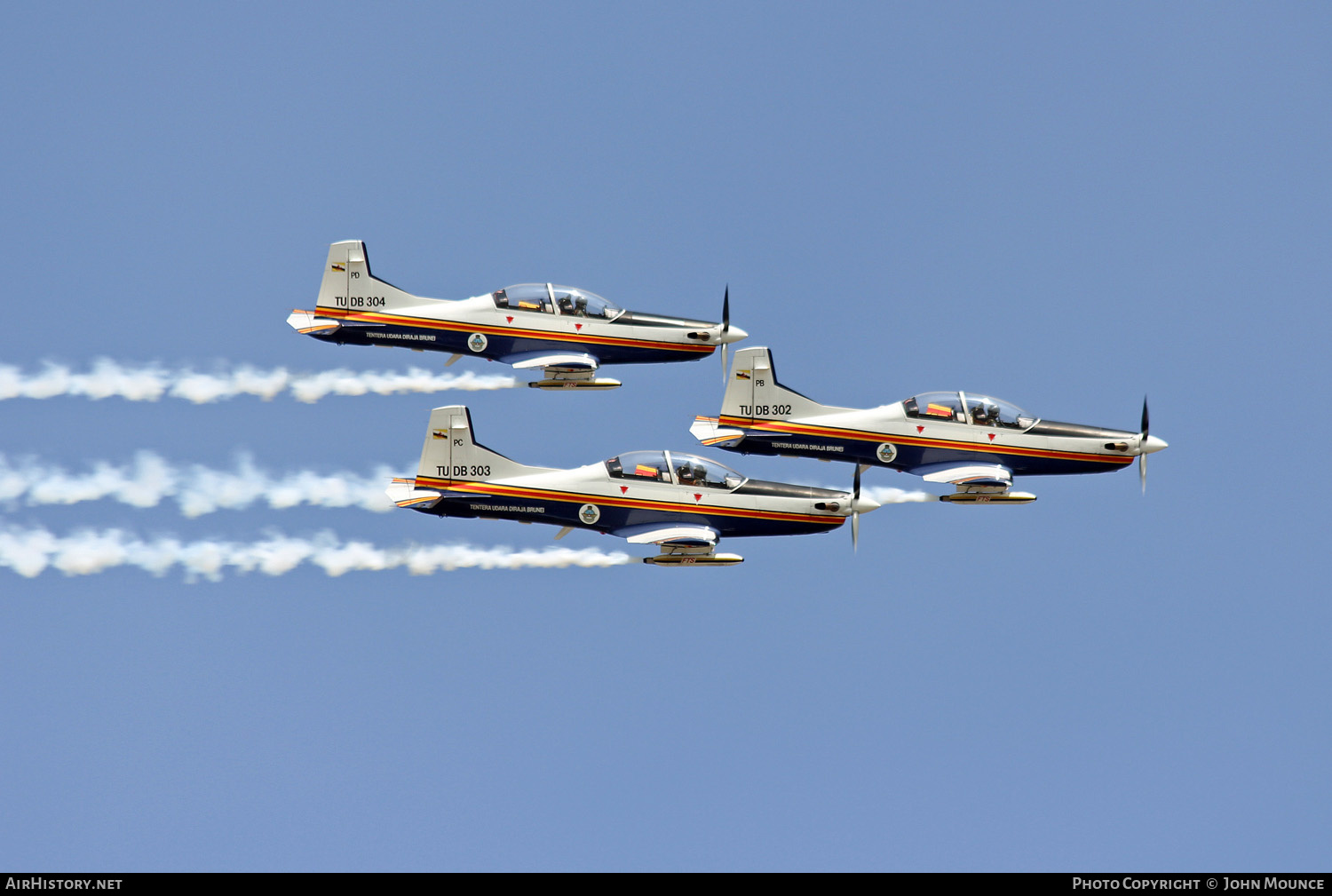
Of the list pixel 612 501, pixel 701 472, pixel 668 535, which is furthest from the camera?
pixel 701 472

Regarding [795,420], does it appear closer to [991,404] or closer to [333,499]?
[991,404]

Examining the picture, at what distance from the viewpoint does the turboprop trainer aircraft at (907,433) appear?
2889 inches

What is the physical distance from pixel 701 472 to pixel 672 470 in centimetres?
71

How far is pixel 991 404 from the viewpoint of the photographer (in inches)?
2911

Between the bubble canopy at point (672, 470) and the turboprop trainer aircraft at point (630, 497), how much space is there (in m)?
0.02

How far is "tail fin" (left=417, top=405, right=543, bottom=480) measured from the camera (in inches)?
2776

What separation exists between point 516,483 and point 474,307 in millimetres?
7711

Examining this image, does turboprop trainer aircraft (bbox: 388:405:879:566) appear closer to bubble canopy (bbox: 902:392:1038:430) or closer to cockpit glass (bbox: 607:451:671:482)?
cockpit glass (bbox: 607:451:671:482)

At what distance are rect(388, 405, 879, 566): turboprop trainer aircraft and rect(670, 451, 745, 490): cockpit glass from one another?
0.07 ft

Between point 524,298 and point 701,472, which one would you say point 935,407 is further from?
point 524,298

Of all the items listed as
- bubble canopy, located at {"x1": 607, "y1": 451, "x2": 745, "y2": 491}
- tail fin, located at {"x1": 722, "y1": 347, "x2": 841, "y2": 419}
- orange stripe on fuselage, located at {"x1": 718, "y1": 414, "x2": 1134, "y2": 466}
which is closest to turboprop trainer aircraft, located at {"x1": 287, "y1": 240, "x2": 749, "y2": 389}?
tail fin, located at {"x1": 722, "y1": 347, "x2": 841, "y2": 419}

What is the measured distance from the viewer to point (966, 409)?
73.7 m

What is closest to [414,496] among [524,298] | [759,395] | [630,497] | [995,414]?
[630,497]
